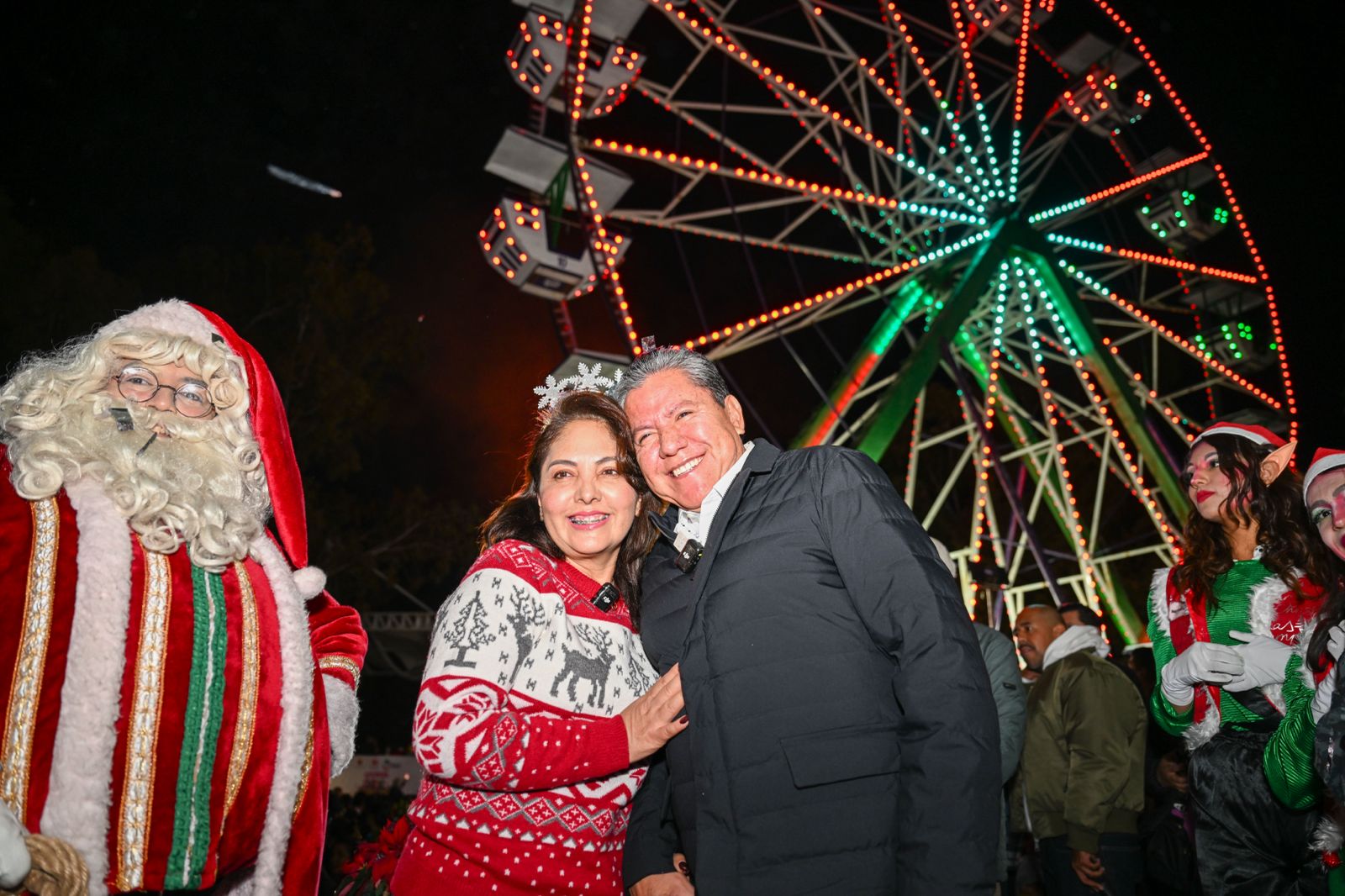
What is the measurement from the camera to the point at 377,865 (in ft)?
8.59

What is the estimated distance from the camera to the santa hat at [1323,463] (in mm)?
2594

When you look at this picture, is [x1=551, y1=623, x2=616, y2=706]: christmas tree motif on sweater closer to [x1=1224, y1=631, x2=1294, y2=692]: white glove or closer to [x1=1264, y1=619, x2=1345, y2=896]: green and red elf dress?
[x1=1264, y1=619, x2=1345, y2=896]: green and red elf dress

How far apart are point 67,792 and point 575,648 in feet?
3.25

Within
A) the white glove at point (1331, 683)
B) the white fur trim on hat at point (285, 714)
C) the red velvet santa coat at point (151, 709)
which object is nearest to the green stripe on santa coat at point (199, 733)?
the red velvet santa coat at point (151, 709)

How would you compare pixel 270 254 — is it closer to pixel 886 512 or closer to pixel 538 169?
pixel 538 169

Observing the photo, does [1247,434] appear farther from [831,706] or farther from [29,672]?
[29,672]

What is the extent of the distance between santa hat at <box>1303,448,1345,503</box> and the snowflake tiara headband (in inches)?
77.9

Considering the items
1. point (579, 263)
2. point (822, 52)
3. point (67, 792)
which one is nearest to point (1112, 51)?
point (822, 52)

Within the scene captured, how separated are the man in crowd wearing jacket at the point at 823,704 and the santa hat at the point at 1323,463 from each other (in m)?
1.44

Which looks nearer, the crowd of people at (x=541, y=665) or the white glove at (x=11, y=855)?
the white glove at (x=11, y=855)

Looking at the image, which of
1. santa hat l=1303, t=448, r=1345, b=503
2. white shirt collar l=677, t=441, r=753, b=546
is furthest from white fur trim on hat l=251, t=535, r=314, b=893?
santa hat l=1303, t=448, r=1345, b=503

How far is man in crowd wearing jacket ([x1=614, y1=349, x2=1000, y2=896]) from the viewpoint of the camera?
170 cm

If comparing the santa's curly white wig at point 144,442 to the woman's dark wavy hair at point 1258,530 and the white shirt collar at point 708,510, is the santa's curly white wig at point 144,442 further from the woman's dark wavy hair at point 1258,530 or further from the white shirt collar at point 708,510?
the woman's dark wavy hair at point 1258,530

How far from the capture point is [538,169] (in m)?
8.98
